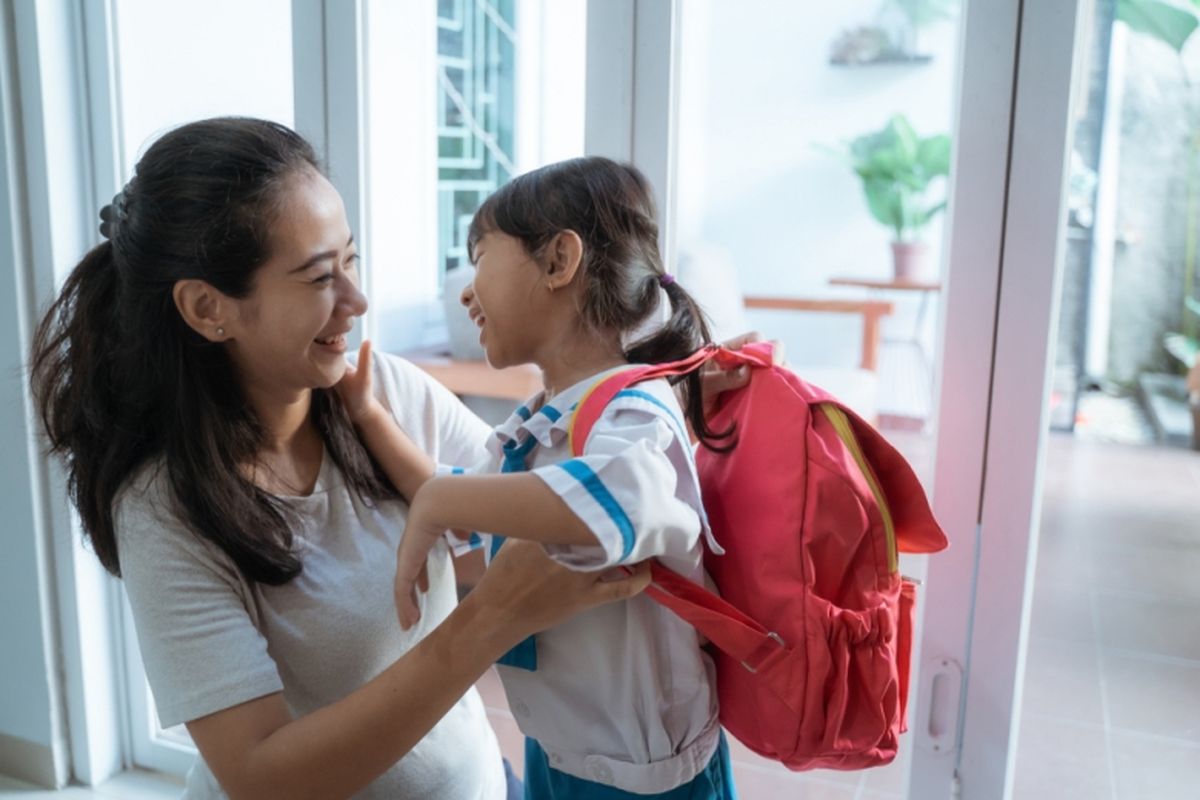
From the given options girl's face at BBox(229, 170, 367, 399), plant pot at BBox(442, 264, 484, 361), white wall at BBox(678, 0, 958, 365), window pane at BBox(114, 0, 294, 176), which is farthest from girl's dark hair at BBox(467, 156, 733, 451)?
white wall at BBox(678, 0, 958, 365)

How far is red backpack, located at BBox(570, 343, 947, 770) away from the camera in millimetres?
932

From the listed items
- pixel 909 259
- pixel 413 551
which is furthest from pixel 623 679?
pixel 909 259

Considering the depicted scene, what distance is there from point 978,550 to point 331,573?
0.75 metres

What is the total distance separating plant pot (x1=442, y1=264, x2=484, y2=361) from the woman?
1.63m

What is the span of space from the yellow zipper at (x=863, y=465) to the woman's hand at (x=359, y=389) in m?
0.51

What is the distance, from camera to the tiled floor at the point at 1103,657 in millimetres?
1919

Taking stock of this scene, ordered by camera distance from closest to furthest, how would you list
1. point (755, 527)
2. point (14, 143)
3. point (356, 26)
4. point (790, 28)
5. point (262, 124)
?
point (755, 527)
point (262, 124)
point (356, 26)
point (14, 143)
point (790, 28)

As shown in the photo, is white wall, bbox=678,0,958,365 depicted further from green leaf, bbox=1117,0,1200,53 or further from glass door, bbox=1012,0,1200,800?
green leaf, bbox=1117,0,1200,53

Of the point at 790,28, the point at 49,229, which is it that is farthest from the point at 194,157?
the point at 790,28

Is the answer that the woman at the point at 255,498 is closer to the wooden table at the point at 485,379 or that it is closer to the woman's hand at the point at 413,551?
the woman's hand at the point at 413,551

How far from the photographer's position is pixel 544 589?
0.89 meters

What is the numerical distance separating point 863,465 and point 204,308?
0.66m

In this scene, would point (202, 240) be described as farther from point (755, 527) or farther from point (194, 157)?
point (755, 527)

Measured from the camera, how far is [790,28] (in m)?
4.05
